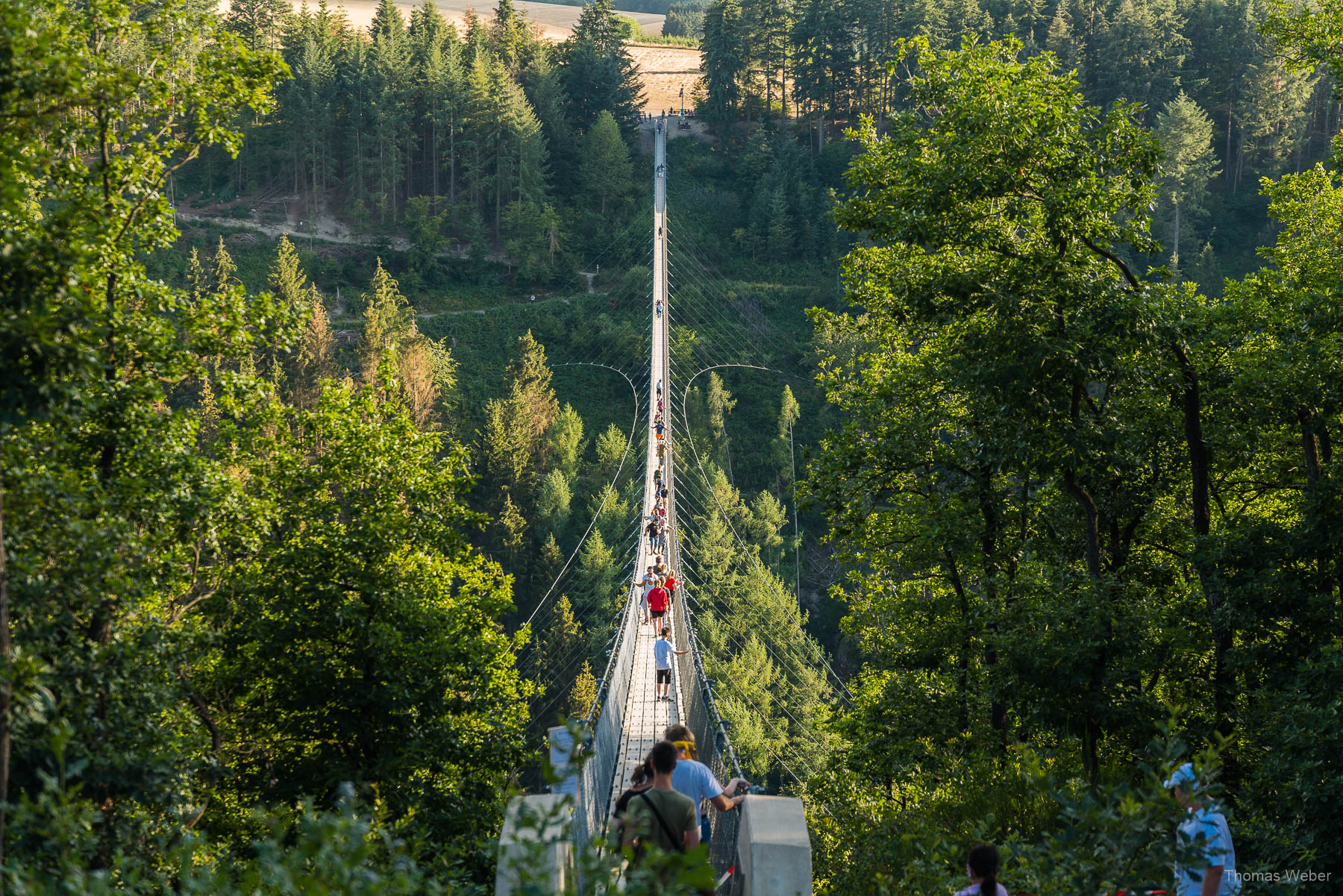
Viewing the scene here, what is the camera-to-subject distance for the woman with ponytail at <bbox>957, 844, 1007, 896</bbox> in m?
3.00

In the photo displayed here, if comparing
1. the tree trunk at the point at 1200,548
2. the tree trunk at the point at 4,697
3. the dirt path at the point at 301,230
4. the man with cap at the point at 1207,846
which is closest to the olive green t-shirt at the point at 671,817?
the man with cap at the point at 1207,846

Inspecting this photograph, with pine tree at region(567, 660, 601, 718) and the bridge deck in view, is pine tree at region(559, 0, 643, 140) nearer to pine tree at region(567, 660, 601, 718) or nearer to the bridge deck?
pine tree at region(567, 660, 601, 718)

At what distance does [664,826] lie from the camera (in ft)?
11.0

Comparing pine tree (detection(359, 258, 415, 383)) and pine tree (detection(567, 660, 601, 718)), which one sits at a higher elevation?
pine tree (detection(359, 258, 415, 383))

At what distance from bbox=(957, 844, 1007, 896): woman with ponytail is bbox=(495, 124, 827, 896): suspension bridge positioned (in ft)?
1.83

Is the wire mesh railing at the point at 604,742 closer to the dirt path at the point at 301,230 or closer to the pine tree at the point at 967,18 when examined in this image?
the dirt path at the point at 301,230

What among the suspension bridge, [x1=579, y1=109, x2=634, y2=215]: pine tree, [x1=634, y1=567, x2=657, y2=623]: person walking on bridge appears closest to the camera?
the suspension bridge

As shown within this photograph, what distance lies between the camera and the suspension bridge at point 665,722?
2582 mm

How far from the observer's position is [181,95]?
18.5 feet

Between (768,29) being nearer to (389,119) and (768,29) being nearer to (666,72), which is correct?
(666,72)

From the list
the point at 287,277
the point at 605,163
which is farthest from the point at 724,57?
the point at 287,277

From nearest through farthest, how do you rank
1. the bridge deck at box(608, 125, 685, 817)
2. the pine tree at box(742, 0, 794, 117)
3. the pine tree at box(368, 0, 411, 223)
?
the bridge deck at box(608, 125, 685, 817)
the pine tree at box(368, 0, 411, 223)
the pine tree at box(742, 0, 794, 117)

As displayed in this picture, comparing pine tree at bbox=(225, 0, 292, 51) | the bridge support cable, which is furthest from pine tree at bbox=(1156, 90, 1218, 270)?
pine tree at bbox=(225, 0, 292, 51)

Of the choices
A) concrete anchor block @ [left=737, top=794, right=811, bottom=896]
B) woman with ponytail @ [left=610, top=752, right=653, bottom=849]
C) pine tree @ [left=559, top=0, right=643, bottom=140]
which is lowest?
concrete anchor block @ [left=737, top=794, right=811, bottom=896]
